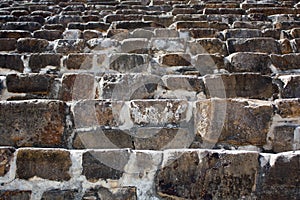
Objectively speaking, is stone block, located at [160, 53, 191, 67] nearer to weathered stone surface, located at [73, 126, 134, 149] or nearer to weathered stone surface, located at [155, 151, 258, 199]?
weathered stone surface, located at [73, 126, 134, 149]

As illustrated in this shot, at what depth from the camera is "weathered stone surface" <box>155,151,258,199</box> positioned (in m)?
1.77

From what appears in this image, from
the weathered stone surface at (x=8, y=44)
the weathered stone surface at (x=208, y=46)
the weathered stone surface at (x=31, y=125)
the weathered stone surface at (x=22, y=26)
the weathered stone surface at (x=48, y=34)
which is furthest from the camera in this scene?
the weathered stone surface at (x=22, y=26)

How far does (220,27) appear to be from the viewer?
A: 325 centimetres

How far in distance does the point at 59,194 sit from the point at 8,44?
1.41 meters

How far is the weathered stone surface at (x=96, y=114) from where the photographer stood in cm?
205

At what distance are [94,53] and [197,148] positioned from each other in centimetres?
102

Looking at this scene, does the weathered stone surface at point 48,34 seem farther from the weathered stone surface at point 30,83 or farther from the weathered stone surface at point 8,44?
the weathered stone surface at point 30,83

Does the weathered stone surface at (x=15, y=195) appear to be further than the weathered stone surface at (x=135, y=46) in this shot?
No

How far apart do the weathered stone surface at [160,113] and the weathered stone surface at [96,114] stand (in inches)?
3.2

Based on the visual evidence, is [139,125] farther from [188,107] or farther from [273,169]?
[273,169]

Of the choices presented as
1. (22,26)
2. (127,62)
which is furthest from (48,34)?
(127,62)

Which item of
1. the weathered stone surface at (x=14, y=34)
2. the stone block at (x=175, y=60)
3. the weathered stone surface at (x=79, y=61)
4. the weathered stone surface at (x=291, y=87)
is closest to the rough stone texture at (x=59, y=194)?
the weathered stone surface at (x=79, y=61)

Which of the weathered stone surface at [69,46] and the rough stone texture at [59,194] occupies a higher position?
the weathered stone surface at [69,46]

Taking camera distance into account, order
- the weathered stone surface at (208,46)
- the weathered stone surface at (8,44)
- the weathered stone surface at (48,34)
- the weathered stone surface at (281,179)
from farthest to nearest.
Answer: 1. the weathered stone surface at (48,34)
2. the weathered stone surface at (8,44)
3. the weathered stone surface at (208,46)
4. the weathered stone surface at (281,179)
